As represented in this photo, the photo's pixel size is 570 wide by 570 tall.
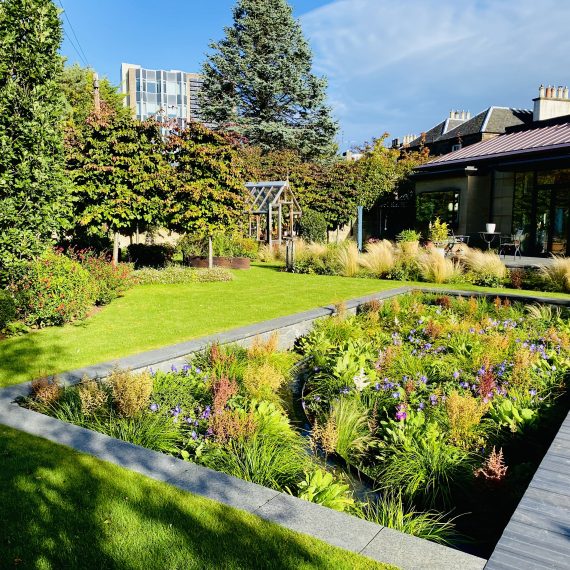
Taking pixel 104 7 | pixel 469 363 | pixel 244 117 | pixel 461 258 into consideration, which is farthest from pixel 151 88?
pixel 469 363

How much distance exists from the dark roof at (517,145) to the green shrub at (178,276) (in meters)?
11.4

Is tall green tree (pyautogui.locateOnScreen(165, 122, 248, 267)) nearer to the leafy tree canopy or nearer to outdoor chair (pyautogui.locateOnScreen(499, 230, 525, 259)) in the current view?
the leafy tree canopy

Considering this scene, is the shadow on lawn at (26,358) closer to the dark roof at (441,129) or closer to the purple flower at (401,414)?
the purple flower at (401,414)

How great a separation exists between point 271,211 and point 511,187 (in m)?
9.42

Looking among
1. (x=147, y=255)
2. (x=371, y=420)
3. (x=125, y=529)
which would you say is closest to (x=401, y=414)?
(x=371, y=420)

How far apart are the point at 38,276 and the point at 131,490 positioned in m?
5.56

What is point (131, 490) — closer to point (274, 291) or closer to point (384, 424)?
point (384, 424)

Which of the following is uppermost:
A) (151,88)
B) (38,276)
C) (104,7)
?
→ (151,88)

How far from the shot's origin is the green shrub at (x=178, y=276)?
1315 cm

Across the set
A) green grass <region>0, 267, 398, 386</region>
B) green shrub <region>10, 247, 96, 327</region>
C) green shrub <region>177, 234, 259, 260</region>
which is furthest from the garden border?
green shrub <region>177, 234, 259, 260</region>

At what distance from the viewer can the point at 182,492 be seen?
2.93 meters

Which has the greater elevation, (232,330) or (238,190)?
(238,190)

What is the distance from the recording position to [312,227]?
23281 mm

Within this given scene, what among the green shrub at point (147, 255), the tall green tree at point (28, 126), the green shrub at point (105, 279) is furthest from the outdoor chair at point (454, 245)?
the tall green tree at point (28, 126)
